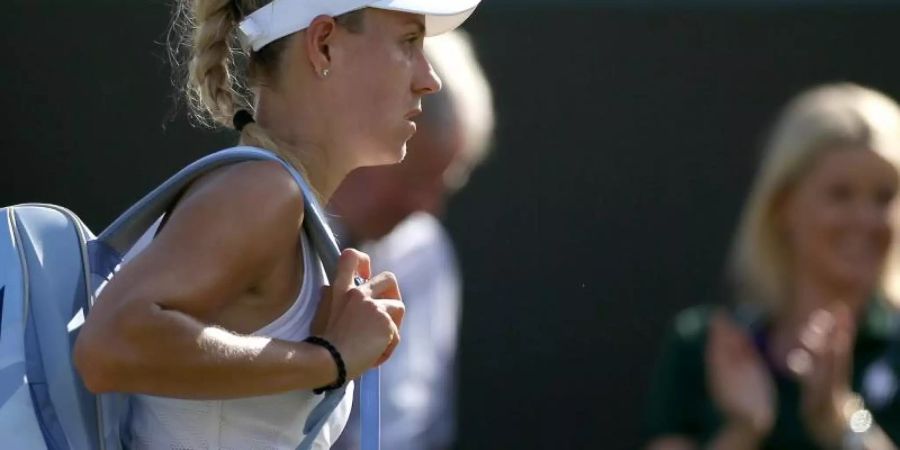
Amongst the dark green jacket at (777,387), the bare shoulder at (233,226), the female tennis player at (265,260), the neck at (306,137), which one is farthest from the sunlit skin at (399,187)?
the bare shoulder at (233,226)

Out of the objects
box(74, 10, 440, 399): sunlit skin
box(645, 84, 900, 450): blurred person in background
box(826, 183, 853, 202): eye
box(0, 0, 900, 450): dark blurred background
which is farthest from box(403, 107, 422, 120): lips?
box(0, 0, 900, 450): dark blurred background

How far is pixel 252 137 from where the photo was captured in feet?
6.20

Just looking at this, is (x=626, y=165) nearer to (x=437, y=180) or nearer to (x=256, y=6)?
(x=437, y=180)

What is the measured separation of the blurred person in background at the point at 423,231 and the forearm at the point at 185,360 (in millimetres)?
1370

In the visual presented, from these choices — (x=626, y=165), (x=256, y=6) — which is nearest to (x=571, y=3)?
(x=626, y=165)

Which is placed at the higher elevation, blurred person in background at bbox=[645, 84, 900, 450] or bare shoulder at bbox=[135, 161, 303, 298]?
bare shoulder at bbox=[135, 161, 303, 298]

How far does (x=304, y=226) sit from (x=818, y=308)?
4.20ft

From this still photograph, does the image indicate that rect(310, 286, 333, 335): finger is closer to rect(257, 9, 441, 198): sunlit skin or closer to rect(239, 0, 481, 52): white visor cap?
rect(257, 9, 441, 198): sunlit skin

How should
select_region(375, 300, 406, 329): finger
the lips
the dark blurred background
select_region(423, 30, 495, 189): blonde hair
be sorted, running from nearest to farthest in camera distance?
select_region(375, 300, 406, 329): finger → the lips → select_region(423, 30, 495, 189): blonde hair → the dark blurred background

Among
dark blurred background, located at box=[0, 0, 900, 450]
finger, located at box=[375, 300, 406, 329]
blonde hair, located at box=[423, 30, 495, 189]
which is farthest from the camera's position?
dark blurred background, located at box=[0, 0, 900, 450]

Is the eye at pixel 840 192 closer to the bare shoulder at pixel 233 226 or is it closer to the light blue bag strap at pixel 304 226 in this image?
the light blue bag strap at pixel 304 226

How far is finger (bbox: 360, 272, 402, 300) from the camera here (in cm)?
187

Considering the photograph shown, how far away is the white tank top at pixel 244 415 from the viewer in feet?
5.93

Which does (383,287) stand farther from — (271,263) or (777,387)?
(777,387)
